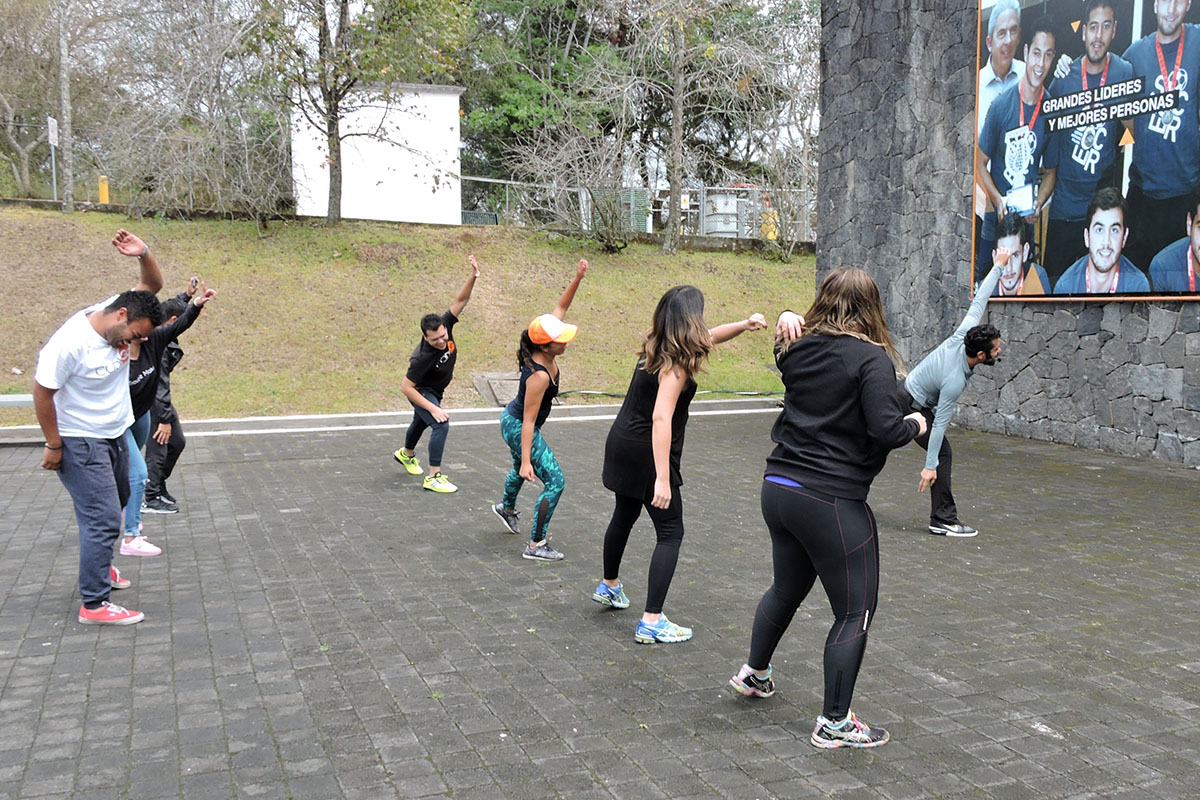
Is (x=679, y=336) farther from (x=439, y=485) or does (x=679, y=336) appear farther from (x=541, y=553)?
(x=439, y=485)

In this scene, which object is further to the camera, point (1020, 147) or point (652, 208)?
point (652, 208)

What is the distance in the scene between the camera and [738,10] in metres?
25.1

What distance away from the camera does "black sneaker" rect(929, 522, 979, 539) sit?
7.37 m

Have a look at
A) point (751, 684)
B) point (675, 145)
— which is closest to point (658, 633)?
point (751, 684)

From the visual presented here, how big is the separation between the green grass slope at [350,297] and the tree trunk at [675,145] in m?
0.57

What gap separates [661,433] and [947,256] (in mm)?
10388

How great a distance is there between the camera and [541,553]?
6.62 meters

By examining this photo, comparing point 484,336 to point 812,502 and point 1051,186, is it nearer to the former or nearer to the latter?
point 1051,186

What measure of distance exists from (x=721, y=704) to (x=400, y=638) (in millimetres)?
1742

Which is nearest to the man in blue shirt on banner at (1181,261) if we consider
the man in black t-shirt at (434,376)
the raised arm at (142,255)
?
the man in black t-shirt at (434,376)

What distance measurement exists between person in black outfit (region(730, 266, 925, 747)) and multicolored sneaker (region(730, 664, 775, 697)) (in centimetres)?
41

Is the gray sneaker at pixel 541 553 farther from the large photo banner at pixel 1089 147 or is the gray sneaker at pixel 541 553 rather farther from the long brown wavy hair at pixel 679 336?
the large photo banner at pixel 1089 147

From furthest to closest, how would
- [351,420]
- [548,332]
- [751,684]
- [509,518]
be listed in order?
[351,420], [509,518], [548,332], [751,684]

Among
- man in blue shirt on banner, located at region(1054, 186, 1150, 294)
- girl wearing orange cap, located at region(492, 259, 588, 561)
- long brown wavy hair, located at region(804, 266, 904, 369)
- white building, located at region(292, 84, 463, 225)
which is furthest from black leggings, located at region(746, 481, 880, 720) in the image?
white building, located at region(292, 84, 463, 225)
